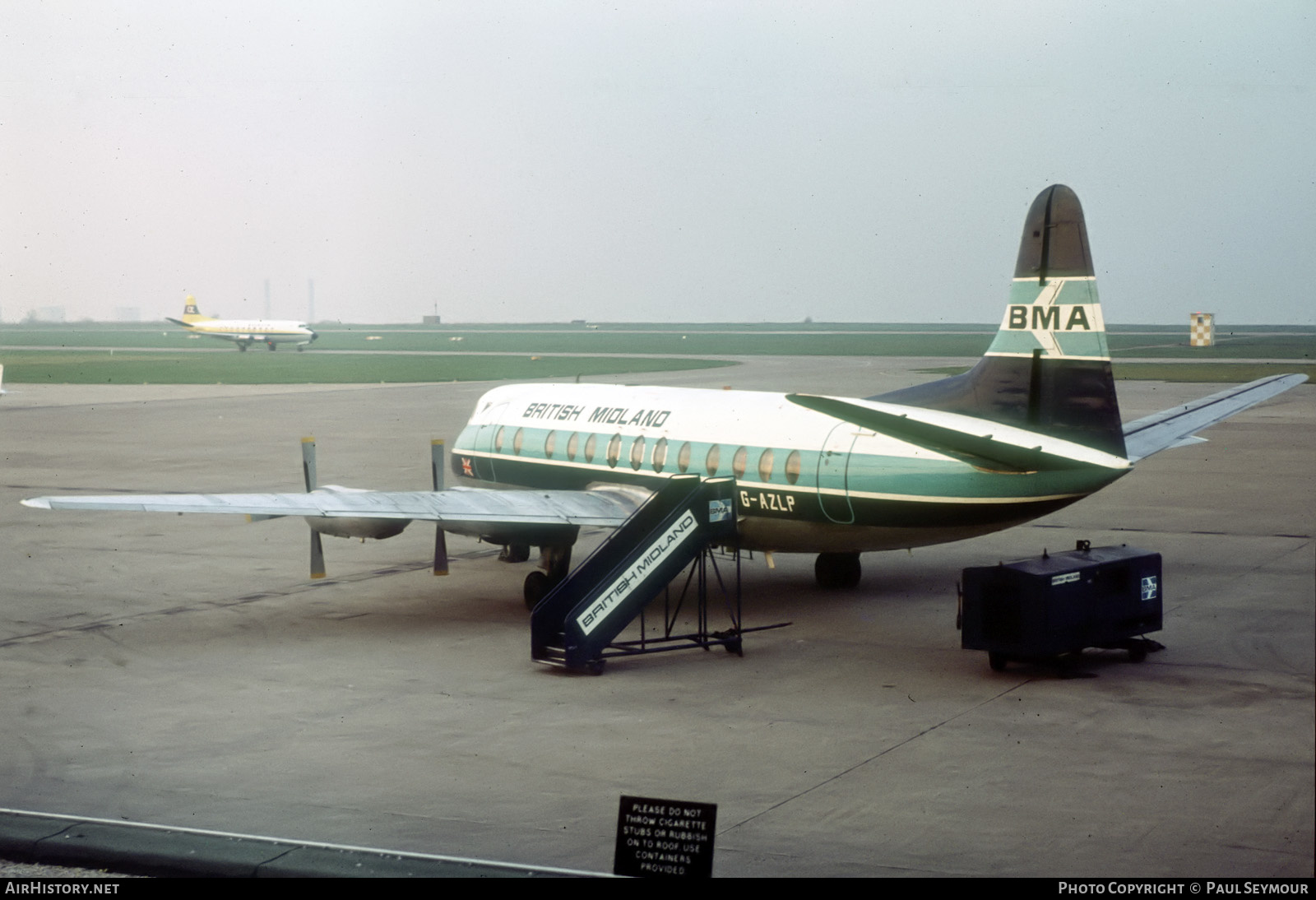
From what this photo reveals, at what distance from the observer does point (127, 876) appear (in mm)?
12234

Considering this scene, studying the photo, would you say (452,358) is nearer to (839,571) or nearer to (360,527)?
(839,571)

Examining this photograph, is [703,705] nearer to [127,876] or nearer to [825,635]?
[825,635]

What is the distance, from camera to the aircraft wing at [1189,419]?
2569cm

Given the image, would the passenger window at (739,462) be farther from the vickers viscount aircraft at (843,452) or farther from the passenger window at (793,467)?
the passenger window at (793,467)

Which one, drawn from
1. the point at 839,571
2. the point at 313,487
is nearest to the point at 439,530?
the point at 313,487

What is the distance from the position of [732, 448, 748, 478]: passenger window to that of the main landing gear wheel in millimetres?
3152

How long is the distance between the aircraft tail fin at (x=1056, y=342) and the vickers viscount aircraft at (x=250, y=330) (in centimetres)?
12647

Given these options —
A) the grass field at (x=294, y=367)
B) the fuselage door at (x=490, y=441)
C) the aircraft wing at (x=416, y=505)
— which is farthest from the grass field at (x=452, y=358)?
the aircraft wing at (x=416, y=505)

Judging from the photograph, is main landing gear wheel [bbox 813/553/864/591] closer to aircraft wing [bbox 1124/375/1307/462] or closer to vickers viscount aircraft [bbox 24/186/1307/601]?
vickers viscount aircraft [bbox 24/186/1307/601]

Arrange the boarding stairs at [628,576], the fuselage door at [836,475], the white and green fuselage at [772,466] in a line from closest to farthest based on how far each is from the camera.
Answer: the boarding stairs at [628,576] < the white and green fuselage at [772,466] < the fuselage door at [836,475]

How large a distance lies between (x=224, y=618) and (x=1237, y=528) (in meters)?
22.8

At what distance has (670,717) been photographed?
17453mm

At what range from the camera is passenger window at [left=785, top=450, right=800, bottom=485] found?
2317 centimetres

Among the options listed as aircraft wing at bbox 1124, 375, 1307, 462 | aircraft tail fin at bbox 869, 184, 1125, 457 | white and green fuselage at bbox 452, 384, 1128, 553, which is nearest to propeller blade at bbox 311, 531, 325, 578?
white and green fuselage at bbox 452, 384, 1128, 553
